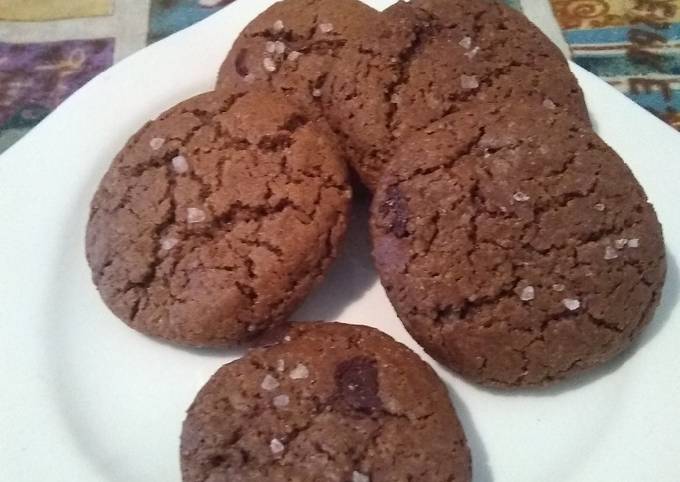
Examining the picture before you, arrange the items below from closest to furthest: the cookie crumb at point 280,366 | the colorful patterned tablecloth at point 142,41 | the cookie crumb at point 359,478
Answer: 1. the cookie crumb at point 359,478
2. the cookie crumb at point 280,366
3. the colorful patterned tablecloth at point 142,41

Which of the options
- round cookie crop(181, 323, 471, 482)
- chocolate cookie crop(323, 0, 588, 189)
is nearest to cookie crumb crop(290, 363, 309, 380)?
round cookie crop(181, 323, 471, 482)

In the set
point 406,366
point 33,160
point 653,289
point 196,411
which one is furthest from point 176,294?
point 653,289

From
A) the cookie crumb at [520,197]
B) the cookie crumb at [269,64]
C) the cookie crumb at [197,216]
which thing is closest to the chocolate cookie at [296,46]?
the cookie crumb at [269,64]

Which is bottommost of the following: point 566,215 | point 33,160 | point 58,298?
point 58,298

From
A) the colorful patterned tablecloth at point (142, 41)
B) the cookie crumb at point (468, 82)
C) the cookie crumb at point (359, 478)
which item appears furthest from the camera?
the colorful patterned tablecloth at point (142, 41)

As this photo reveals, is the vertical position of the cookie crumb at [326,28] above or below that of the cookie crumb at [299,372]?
above

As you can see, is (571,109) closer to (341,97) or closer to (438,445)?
(341,97)

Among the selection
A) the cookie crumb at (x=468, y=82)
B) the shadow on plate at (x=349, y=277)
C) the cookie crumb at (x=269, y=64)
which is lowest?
the shadow on plate at (x=349, y=277)

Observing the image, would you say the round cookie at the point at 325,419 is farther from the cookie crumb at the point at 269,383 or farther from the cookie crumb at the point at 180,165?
the cookie crumb at the point at 180,165
